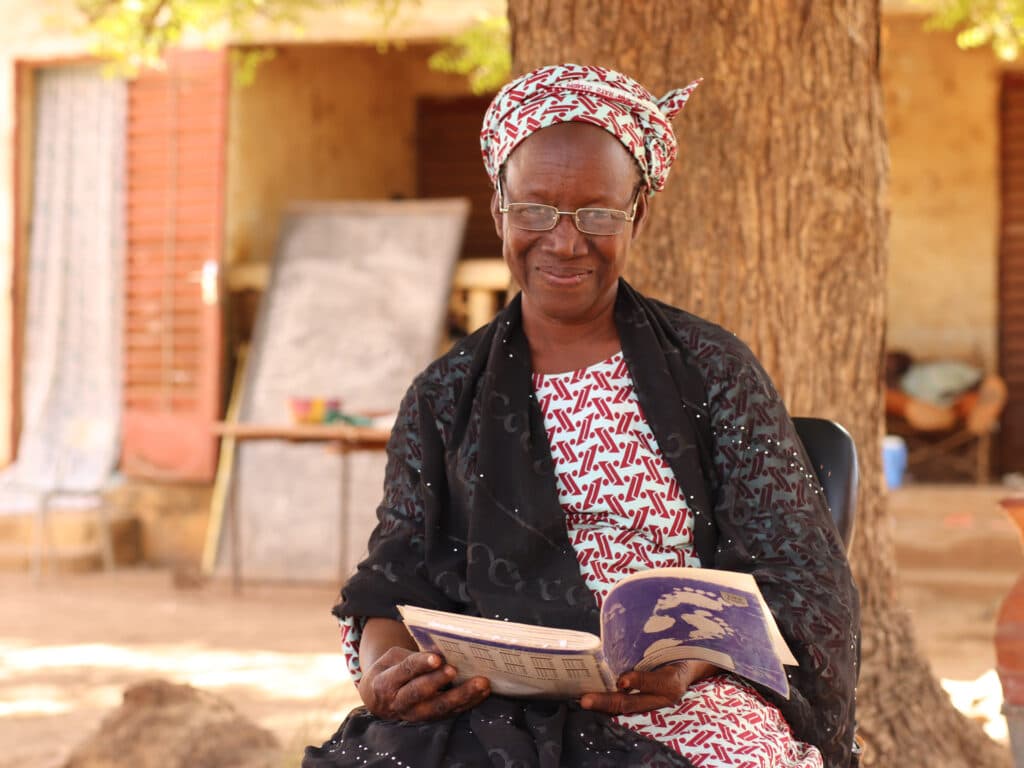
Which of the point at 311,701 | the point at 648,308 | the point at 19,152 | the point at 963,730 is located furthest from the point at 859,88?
the point at 19,152

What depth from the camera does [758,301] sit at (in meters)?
3.36

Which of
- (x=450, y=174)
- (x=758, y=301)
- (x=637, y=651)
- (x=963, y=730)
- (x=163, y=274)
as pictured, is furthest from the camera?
(x=450, y=174)

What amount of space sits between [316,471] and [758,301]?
531cm

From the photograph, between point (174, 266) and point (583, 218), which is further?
point (174, 266)

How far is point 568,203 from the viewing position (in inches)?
85.2

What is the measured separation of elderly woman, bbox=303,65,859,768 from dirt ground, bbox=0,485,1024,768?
177 cm

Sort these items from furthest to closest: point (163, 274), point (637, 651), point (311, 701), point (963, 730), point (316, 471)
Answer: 1. point (163, 274)
2. point (316, 471)
3. point (311, 701)
4. point (963, 730)
5. point (637, 651)

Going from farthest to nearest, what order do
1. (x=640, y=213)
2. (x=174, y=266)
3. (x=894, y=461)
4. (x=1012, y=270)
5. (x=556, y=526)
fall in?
(x=1012, y=270), (x=174, y=266), (x=894, y=461), (x=640, y=213), (x=556, y=526)

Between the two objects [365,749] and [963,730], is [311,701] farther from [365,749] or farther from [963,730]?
[365,749]

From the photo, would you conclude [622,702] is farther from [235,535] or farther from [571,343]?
[235,535]

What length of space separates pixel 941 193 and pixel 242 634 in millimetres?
5799

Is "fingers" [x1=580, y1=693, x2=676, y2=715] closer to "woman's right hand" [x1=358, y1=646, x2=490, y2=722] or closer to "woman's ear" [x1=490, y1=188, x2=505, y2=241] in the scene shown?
"woman's right hand" [x1=358, y1=646, x2=490, y2=722]

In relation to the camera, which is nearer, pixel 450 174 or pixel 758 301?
pixel 758 301

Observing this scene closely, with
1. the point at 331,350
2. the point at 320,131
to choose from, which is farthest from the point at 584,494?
the point at 320,131
